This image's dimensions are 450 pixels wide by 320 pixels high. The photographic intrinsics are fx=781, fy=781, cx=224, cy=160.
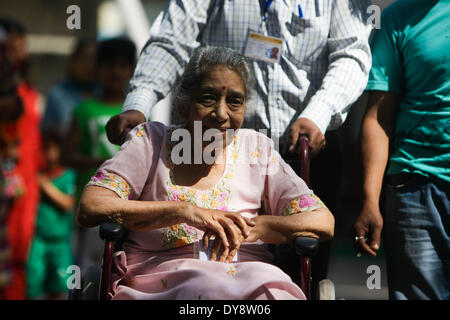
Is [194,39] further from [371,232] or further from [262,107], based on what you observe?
[371,232]

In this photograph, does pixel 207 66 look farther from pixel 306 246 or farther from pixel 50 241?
pixel 50 241

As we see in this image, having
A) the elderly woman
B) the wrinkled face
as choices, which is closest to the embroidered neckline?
the elderly woman

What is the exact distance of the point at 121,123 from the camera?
3359mm

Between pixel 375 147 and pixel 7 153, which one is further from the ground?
pixel 375 147

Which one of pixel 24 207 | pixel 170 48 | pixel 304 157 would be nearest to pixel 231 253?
pixel 304 157

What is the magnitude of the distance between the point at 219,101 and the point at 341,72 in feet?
2.20

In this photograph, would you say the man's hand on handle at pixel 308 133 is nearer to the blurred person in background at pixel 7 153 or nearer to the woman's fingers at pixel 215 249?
the woman's fingers at pixel 215 249

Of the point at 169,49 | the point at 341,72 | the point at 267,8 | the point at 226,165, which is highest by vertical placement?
the point at 267,8

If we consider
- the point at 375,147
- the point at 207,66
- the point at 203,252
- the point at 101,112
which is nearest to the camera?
the point at 203,252

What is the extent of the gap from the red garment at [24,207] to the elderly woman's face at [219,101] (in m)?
2.49

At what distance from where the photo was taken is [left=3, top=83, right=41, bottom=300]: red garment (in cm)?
522

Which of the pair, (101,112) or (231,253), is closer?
(231,253)

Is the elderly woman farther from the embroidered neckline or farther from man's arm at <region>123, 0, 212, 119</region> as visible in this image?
man's arm at <region>123, 0, 212, 119</region>

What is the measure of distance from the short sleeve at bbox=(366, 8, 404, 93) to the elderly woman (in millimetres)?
589
